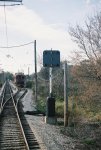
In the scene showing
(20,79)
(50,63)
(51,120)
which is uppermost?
(20,79)

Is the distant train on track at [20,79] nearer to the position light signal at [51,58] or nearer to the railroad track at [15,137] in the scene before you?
the railroad track at [15,137]

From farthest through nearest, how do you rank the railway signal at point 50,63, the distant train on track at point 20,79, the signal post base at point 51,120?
the distant train on track at point 20,79
the railway signal at point 50,63
the signal post base at point 51,120

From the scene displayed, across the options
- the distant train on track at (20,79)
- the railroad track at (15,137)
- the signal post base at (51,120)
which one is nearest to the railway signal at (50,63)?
the signal post base at (51,120)

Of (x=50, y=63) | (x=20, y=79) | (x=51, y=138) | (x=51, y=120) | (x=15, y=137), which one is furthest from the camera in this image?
(x=20, y=79)

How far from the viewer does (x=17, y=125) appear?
19594mm

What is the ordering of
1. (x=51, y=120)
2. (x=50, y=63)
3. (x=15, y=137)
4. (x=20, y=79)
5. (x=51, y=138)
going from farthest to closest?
1. (x=20, y=79)
2. (x=50, y=63)
3. (x=51, y=120)
4. (x=15, y=137)
5. (x=51, y=138)

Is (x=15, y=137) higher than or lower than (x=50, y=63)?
lower

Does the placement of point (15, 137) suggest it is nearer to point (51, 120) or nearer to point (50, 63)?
point (51, 120)

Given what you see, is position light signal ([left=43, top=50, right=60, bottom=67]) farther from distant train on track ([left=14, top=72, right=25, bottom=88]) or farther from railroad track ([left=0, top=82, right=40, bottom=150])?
distant train on track ([left=14, top=72, right=25, bottom=88])

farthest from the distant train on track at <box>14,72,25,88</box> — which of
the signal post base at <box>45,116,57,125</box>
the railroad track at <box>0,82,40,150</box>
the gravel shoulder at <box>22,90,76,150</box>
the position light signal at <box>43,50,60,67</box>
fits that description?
the gravel shoulder at <box>22,90,76,150</box>

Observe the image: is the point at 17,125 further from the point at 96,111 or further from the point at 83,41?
the point at 83,41

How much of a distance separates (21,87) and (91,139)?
6084 cm

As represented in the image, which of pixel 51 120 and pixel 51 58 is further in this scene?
pixel 51 58

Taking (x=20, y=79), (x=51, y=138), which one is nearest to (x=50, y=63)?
(x=51, y=138)
